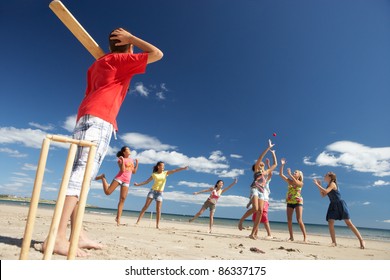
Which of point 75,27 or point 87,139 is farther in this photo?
point 75,27

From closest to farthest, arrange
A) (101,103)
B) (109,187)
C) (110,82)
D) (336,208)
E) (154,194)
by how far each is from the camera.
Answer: (101,103), (110,82), (336,208), (109,187), (154,194)

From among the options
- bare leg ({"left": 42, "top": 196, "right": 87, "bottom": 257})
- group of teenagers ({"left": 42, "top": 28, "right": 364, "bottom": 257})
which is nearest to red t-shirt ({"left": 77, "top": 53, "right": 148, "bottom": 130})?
group of teenagers ({"left": 42, "top": 28, "right": 364, "bottom": 257})

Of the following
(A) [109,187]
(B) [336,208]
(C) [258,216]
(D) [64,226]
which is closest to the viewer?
(D) [64,226]

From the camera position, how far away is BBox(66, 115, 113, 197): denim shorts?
94.4 inches

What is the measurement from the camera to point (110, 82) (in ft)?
8.68

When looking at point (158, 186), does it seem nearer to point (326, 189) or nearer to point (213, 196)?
point (213, 196)

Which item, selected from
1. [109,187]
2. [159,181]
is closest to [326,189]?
[159,181]

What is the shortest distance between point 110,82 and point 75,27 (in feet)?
2.06

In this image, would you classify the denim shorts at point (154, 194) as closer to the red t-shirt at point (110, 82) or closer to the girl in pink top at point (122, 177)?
the girl in pink top at point (122, 177)

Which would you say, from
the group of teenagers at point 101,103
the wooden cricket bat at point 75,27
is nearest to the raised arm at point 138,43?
the group of teenagers at point 101,103

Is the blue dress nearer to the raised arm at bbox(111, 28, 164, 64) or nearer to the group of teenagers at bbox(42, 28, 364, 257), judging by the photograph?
the group of teenagers at bbox(42, 28, 364, 257)

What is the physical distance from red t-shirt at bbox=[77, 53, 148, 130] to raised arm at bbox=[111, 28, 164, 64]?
6cm
